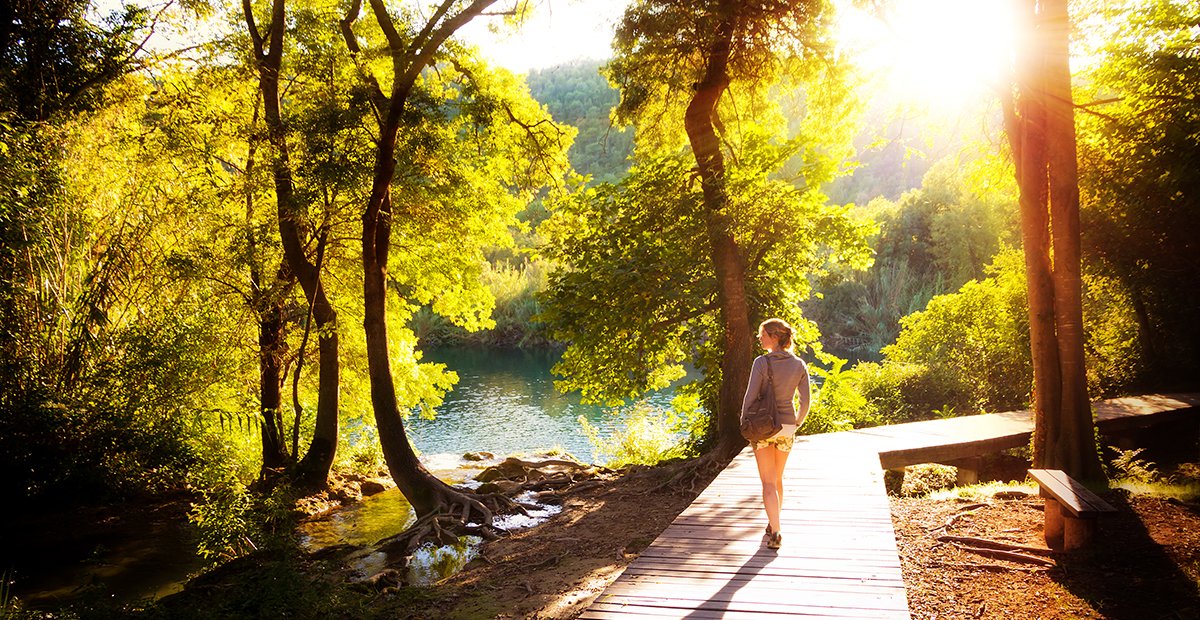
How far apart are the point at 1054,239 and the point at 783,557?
18.2 ft

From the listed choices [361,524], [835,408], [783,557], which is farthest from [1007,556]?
[361,524]

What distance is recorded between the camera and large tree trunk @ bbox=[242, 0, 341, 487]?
12.2 metres

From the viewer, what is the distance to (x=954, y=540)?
6.20 meters

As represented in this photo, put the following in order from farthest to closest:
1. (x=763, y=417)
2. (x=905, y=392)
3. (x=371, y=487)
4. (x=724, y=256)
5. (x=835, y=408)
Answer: (x=905, y=392) < (x=371, y=487) < (x=835, y=408) < (x=724, y=256) < (x=763, y=417)

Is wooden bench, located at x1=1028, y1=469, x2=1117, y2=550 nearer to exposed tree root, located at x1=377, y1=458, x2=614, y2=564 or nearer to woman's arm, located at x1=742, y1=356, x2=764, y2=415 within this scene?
woman's arm, located at x1=742, y1=356, x2=764, y2=415

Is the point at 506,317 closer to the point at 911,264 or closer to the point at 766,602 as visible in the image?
the point at 911,264

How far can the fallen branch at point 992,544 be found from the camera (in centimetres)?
579

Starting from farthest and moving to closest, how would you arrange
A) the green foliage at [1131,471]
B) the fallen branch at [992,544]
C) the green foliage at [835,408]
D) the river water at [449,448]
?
the green foliage at [835,408], the river water at [449,448], the green foliage at [1131,471], the fallen branch at [992,544]

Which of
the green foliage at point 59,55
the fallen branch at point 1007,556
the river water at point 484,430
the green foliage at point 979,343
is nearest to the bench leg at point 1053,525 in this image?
the fallen branch at point 1007,556

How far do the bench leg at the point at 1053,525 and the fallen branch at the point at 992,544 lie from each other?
181mm

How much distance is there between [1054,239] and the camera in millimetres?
8008

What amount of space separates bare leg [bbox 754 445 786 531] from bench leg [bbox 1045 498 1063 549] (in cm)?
258

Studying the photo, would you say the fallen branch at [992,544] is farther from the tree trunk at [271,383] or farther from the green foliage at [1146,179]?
the tree trunk at [271,383]

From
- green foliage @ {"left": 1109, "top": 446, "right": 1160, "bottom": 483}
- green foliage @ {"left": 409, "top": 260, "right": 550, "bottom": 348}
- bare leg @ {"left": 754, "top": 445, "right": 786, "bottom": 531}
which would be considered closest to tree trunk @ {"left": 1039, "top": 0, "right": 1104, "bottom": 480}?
green foliage @ {"left": 1109, "top": 446, "right": 1160, "bottom": 483}
